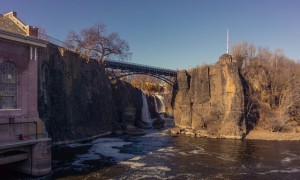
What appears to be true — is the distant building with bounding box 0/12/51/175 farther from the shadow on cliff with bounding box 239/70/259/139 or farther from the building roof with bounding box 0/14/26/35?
the shadow on cliff with bounding box 239/70/259/139

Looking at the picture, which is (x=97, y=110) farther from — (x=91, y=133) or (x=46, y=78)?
(x=46, y=78)

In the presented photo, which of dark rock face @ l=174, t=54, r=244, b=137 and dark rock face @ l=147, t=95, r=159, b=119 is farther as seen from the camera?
dark rock face @ l=147, t=95, r=159, b=119

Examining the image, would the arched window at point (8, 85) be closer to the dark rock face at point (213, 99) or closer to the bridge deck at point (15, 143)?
the bridge deck at point (15, 143)

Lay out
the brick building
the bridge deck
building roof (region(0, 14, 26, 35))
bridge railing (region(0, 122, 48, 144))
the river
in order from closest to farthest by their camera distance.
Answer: the bridge deck
bridge railing (region(0, 122, 48, 144))
the brick building
building roof (region(0, 14, 26, 35))
the river

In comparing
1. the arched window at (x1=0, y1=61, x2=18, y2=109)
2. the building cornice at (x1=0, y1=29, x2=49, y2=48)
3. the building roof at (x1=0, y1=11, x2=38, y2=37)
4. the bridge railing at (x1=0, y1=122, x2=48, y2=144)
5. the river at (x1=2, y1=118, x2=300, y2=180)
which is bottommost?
the river at (x1=2, y1=118, x2=300, y2=180)

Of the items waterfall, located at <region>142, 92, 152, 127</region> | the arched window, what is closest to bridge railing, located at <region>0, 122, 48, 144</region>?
the arched window

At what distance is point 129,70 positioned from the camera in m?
65.8

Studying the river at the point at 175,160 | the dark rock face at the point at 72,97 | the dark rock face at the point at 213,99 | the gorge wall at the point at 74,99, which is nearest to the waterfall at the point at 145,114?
the dark rock face at the point at 213,99

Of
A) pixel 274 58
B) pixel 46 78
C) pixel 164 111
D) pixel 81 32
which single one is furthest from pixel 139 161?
pixel 164 111

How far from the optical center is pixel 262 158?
29.4 m

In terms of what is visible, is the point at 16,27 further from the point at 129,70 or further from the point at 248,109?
the point at 129,70

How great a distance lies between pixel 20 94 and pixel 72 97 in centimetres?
1803

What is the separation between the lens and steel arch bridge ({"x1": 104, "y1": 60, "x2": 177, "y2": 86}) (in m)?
58.8

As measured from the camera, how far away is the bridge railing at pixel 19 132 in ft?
62.0
